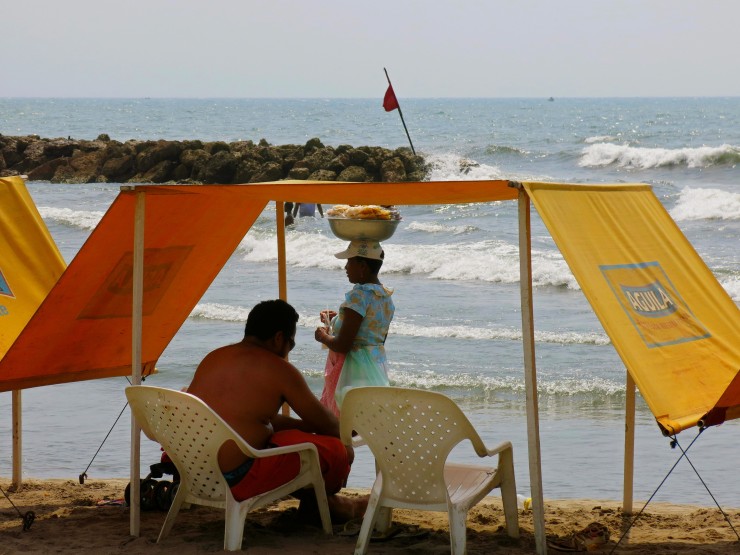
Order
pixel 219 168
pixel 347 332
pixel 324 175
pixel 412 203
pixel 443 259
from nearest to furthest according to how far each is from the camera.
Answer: pixel 412 203, pixel 347 332, pixel 443 259, pixel 324 175, pixel 219 168

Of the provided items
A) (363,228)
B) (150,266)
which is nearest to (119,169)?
(150,266)

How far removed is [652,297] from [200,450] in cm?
202

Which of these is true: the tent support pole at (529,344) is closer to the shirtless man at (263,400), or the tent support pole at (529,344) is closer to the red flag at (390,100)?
the shirtless man at (263,400)

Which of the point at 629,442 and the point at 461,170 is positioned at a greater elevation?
the point at 629,442

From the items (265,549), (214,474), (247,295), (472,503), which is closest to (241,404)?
(214,474)

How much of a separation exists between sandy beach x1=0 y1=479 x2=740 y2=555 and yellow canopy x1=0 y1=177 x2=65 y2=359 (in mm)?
1006

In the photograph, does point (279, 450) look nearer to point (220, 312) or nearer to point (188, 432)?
point (188, 432)

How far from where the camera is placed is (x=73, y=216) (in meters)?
24.2

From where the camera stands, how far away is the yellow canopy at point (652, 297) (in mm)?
4008

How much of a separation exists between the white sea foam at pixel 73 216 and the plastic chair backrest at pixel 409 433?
61.9 feet

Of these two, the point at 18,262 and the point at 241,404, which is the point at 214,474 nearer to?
the point at 241,404

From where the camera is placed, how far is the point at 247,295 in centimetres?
1438

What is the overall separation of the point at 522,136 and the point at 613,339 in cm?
4958

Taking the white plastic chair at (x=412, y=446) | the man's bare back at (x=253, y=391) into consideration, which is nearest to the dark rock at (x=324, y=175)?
the man's bare back at (x=253, y=391)
